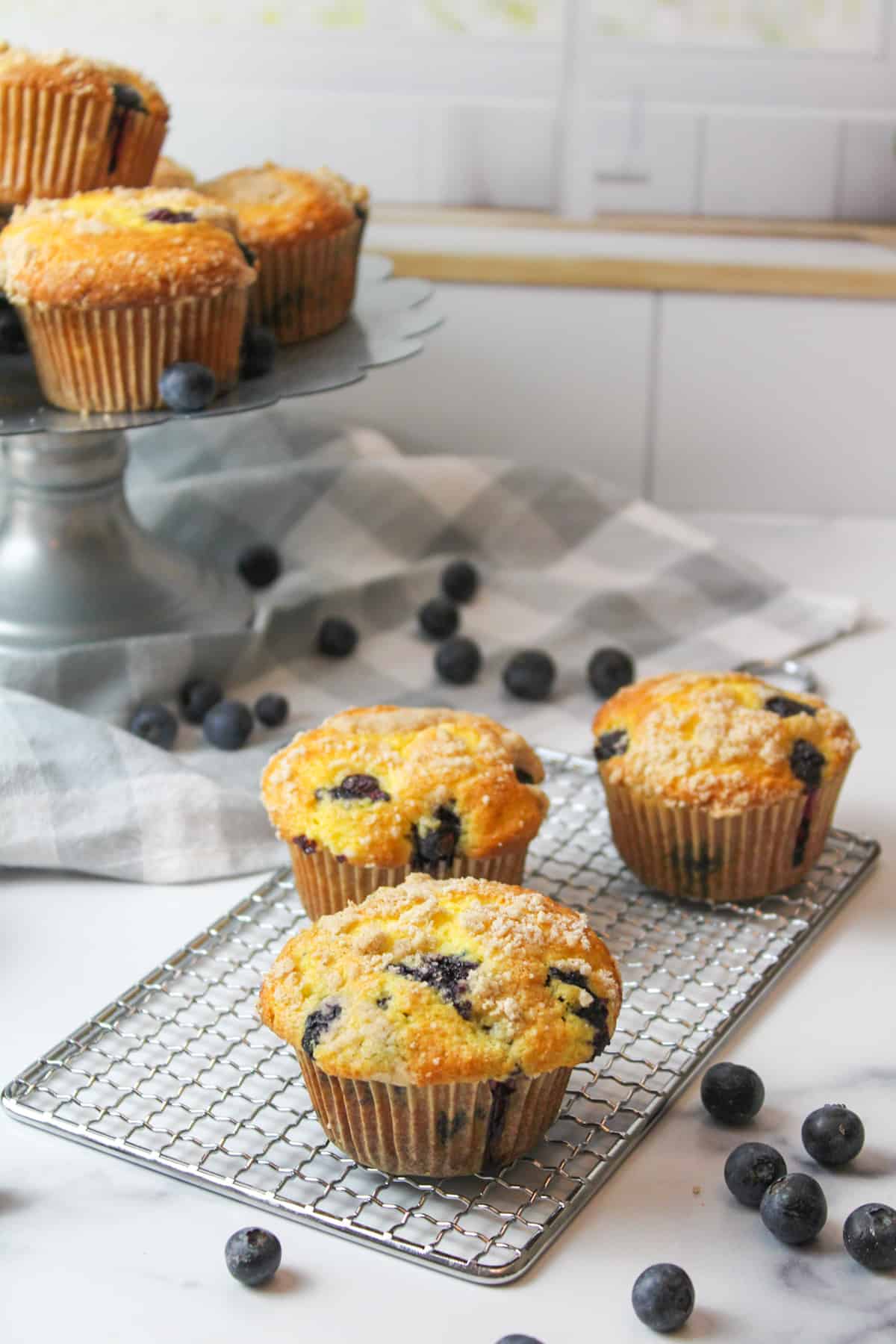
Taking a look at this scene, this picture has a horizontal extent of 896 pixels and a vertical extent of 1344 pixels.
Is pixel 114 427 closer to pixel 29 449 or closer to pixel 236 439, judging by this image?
pixel 29 449

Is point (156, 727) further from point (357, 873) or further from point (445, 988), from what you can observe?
point (445, 988)

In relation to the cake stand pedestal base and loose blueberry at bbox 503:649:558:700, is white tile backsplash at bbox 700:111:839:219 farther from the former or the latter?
the cake stand pedestal base

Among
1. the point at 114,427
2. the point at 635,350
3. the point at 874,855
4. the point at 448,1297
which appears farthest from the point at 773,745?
the point at 635,350

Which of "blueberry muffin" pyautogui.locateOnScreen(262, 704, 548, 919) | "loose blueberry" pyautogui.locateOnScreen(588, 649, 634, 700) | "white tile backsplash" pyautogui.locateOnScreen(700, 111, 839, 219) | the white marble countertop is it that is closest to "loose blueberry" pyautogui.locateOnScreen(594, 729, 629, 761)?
"blueberry muffin" pyautogui.locateOnScreen(262, 704, 548, 919)

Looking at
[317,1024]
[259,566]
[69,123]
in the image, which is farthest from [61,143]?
[317,1024]

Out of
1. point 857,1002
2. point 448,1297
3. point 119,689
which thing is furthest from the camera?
point 119,689

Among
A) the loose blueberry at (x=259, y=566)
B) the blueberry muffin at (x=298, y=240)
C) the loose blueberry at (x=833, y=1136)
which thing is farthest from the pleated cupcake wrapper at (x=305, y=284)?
the loose blueberry at (x=833, y=1136)
